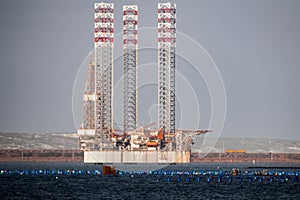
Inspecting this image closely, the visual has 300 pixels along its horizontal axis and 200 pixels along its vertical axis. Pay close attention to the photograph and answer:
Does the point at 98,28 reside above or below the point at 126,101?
above

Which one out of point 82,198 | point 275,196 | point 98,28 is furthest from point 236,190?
point 98,28

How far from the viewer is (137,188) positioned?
391 feet

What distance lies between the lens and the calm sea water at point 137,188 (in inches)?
4242

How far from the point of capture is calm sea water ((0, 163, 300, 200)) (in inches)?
4242

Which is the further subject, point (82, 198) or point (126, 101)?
point (126, 101)

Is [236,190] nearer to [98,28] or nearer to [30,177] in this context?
[30,177]

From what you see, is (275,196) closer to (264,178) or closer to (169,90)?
(264,178)

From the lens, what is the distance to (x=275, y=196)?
356 feet

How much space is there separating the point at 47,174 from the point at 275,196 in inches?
2187

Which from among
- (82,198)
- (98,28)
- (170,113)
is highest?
(98,28)

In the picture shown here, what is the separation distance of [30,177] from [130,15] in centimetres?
5852

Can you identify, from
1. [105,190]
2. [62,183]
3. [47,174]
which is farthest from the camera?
[47,174]

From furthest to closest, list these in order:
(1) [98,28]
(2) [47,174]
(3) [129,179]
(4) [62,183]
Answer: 1. (1) [98,28]
2. (2) [47,174]
3. (3) [129,179]
4. (4) [62,183]

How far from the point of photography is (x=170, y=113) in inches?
7869
